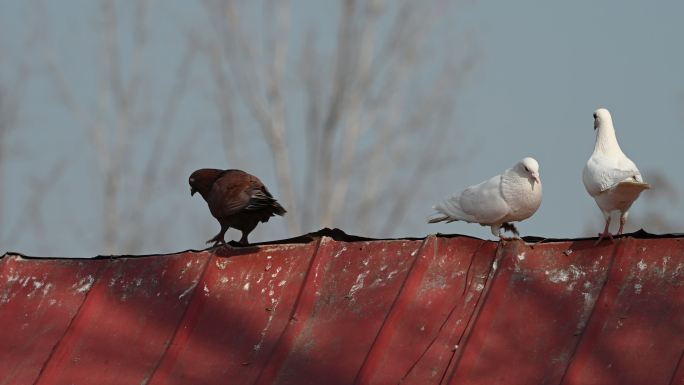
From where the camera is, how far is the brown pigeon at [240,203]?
7.33m

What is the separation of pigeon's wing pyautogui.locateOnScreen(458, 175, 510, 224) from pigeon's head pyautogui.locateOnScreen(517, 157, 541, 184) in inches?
7.5

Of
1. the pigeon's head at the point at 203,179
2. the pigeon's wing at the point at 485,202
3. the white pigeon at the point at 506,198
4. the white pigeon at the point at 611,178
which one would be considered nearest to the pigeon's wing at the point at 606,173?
the white pigeon at the point at 611,178

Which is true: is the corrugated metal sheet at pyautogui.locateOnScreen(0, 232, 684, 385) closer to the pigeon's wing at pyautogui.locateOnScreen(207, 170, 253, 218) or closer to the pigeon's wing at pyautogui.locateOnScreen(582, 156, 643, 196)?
the pigeon's wing at pyautogui.locateOnScreen(582, 156, 643, 196)

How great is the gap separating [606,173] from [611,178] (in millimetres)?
77

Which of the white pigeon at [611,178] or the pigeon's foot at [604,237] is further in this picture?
the white pigeon at [611,178]

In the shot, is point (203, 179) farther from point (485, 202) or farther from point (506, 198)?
point (506, 198)

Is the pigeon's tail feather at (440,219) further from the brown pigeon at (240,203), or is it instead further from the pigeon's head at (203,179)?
the pigeon's head at (203,179)

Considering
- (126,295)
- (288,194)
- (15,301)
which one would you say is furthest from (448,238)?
(288,194)

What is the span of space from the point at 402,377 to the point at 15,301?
240 cm

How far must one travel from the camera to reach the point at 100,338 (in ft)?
19.3

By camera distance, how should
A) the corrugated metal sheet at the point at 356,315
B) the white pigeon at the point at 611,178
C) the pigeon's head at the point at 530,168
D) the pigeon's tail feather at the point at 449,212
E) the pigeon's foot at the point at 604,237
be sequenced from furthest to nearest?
1. the pigeon's tail feather at the point at 449,212
2. the pigeon's head at the point at 530,168
3. the white pigeon at the point at 611,178
4. the pigeon's foot at the point at 604,237
5. the corrugated metal sheet at the point at 356,315

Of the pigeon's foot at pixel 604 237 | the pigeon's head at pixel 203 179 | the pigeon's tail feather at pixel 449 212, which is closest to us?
the pigeon's foot at pixel 604 237

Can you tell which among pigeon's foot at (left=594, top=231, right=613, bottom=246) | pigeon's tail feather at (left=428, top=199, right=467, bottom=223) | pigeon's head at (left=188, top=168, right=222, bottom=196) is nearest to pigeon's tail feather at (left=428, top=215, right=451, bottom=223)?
pigeon's tail feather at (left=428, top=199, right=467, bottom=223)

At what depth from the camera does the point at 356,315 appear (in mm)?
5562
